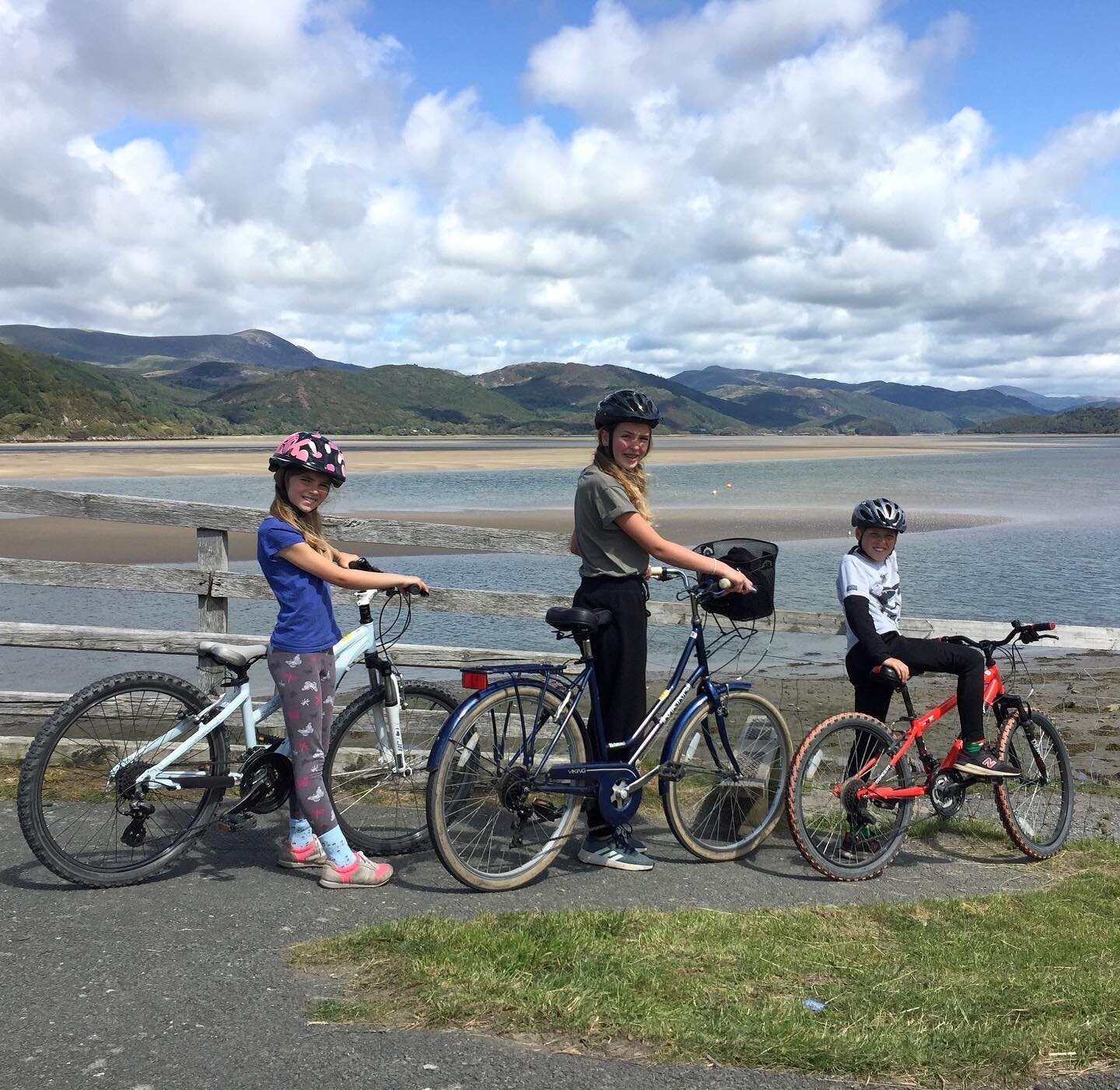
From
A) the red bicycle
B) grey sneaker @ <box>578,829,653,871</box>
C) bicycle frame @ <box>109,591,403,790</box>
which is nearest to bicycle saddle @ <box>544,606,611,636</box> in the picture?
bicycle frame @ <box>109,591,403,790</box>

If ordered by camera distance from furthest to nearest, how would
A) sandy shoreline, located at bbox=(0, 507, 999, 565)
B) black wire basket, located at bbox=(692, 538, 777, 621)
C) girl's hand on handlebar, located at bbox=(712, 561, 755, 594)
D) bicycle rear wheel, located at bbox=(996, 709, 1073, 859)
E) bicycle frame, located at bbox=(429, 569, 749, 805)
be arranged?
1. sandy shoreline, located at bbox=(0, 507, 999, 565)
2. bicycle rear wheel, located at bbox=(996, 709, 1073, 859)
3. black wire basket, located at bbox=(692, 538, 777, 621)
4. girl's hand on handlebar, located at bbox=(712, 561, 755, 594)
5. bicycle frame, located at bbox=(429, 569, 749, 805)

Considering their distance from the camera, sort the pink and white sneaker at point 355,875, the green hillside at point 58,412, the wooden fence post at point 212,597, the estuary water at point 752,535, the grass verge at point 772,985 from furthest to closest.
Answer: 1. the green hillside at point 58,412
2. the estuary water at point 752,535
3. the wooden fence post at point 212,597
4. the pink and white sneaker at point 355,875
5. the grass verge at point 772,985

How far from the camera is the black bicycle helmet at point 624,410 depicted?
5.05 meters

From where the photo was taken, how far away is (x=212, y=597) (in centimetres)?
653

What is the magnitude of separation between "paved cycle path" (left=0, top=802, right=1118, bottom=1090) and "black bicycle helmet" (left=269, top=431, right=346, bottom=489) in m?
1.88

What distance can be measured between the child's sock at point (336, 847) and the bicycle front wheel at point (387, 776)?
256 mm

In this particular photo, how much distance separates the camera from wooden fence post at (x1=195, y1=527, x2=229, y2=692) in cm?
647

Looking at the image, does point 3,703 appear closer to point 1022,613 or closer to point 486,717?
point 486,717

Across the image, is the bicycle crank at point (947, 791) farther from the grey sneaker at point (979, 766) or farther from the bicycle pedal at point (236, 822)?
the bicycle pedal at point (236, 822)

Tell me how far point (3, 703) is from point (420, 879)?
3152mm

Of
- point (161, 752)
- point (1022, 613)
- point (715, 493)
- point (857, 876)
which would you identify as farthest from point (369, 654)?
point (715, 493)

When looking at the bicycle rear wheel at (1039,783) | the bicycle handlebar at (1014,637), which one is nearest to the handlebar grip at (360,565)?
the bicycle handlebar at (1014,637)

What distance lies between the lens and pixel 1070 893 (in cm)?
515

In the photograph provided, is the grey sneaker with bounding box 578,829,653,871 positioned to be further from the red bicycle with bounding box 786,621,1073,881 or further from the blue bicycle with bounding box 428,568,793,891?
the red bicycle with bounding box 786,621,1073,881
